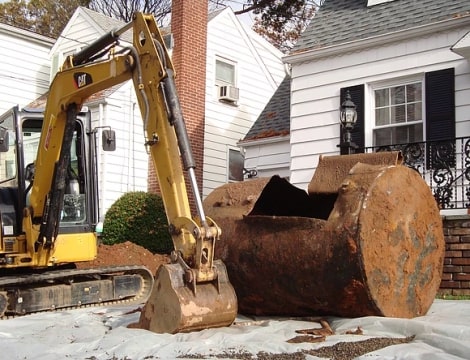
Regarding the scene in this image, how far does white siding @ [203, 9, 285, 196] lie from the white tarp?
1218cm

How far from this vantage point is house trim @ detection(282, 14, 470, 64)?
33.5ft

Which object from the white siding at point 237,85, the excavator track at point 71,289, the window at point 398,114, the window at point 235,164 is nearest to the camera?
the excavator track at point 71,289

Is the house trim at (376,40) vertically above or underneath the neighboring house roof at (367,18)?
underneath

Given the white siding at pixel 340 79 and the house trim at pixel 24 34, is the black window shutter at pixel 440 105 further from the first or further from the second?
the house trim at pixel 24 34

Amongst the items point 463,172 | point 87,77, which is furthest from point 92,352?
point 463,172

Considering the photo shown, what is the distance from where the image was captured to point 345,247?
513 centimetres

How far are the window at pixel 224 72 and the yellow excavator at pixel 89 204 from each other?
9.71 metres

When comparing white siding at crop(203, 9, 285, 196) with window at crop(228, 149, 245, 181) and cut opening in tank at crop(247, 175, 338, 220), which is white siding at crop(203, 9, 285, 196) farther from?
cut opening in tank at crop(247, 175, 338, 220)

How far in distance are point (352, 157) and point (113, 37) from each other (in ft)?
9.68

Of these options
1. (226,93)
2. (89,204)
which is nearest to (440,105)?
(89,204)

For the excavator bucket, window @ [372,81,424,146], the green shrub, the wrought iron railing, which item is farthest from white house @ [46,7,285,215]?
the excavator bucket

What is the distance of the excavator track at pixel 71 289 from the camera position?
8539 mm

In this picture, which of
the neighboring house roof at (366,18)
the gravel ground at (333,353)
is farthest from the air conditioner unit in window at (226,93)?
the gravel ground at (333,353)

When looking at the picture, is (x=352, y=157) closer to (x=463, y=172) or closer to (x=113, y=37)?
(x=113, y=37)
